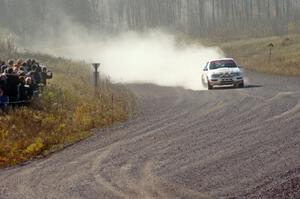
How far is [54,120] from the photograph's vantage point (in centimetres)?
1830

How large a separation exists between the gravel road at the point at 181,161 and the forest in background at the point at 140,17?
79328mm

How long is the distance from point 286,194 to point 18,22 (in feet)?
362

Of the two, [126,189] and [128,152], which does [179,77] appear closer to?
[128,152]

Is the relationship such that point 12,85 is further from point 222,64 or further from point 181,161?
point 222,64

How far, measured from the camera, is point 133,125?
18125 millimetres

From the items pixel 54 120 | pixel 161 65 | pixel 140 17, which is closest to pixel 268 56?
pixel 161 65

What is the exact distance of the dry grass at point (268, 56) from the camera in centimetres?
4384

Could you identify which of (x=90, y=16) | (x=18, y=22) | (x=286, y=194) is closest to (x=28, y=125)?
(x=286, y=194)

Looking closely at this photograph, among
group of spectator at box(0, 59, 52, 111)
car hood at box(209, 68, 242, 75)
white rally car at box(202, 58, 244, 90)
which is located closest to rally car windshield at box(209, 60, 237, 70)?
white rally car at box(202, 58, 244, 90)

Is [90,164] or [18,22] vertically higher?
[18,22]

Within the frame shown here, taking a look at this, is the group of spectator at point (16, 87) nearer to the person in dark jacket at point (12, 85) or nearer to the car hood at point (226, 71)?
the person in dark jacket at point (12, 85)

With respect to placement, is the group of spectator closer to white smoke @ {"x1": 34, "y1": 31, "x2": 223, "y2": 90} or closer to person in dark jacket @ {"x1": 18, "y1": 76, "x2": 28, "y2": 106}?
person in dark jacket @ {"x1": 18, "y1": 76, "x2": 28, "y2": 106}

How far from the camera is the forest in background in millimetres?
108469

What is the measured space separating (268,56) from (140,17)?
3083 inches
